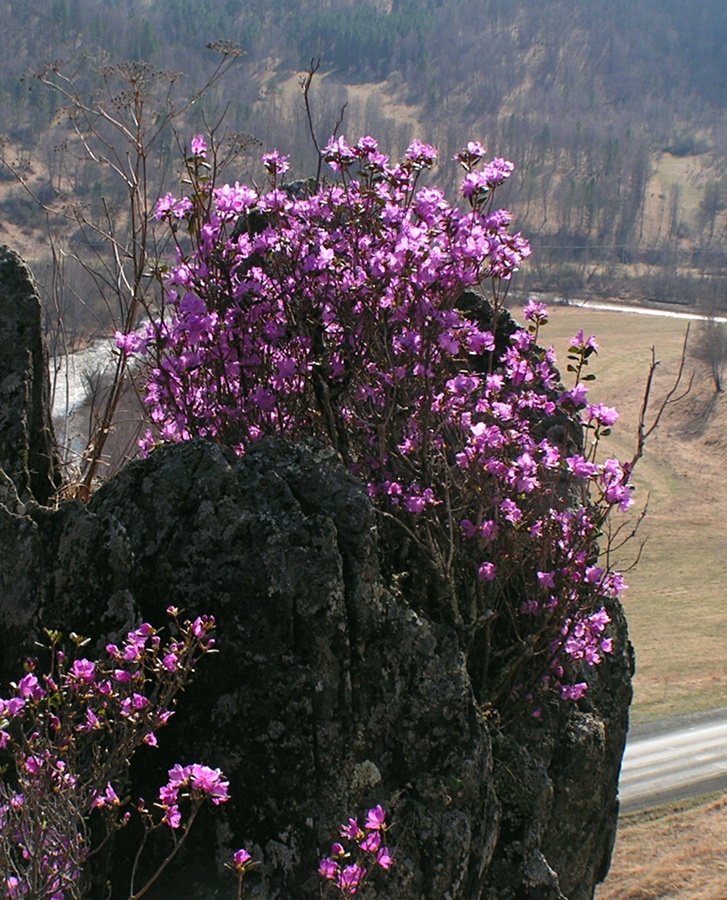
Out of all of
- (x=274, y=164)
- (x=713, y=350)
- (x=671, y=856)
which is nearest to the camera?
(x=274, y=164)

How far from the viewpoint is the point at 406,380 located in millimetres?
4445

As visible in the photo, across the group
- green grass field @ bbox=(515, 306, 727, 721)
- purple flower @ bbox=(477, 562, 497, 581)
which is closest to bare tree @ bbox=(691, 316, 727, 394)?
green grass field @ bbox=(515, 306, 727, 721)

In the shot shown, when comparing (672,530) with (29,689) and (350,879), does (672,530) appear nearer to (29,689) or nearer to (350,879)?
(350,879)

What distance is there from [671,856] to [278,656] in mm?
15426

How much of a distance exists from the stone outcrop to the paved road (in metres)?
16.8

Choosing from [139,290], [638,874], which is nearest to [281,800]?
[139,290]

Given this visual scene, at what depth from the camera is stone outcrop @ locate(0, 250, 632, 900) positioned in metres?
3.46

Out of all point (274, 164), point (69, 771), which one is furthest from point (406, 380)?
point (69, 771)

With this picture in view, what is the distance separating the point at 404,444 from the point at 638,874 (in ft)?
45.3

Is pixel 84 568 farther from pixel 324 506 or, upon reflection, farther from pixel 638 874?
pixel 638 874

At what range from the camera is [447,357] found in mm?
4453

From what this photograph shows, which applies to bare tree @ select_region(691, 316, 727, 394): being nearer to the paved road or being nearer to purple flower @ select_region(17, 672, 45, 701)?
the paved road

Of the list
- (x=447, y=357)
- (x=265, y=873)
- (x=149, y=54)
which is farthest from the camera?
(x=149, y=54)

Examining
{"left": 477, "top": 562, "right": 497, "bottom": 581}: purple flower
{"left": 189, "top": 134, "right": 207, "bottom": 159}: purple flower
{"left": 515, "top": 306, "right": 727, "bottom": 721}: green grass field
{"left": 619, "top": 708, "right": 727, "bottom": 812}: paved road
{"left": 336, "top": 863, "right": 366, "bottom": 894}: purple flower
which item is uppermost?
{"left": 189, "top": 134, "right": 207, "bottom": 159}: purple flower
